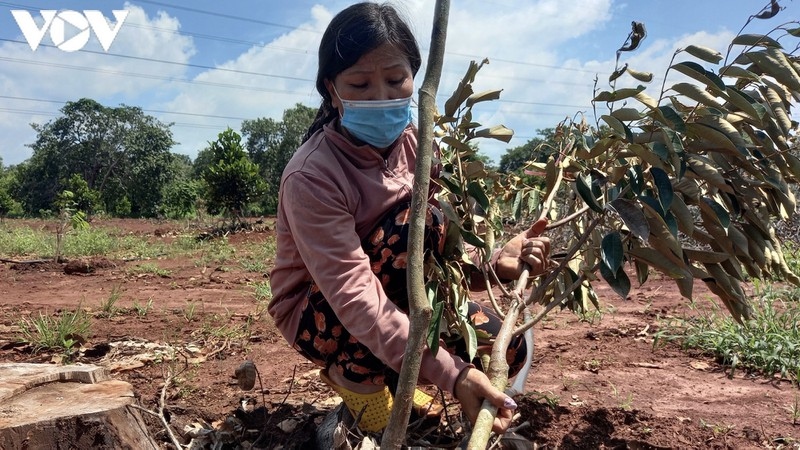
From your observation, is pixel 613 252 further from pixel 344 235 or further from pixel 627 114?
pixel 344 235

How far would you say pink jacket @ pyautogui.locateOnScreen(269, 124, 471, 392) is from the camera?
49.3 inches

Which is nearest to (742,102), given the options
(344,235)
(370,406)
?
(344,235)

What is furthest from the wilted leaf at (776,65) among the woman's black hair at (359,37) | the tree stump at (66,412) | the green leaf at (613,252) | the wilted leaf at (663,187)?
the tree stump at (66,412)

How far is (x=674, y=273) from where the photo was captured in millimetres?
1308

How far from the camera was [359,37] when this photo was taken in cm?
142

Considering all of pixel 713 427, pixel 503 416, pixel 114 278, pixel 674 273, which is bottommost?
pixel 114 278

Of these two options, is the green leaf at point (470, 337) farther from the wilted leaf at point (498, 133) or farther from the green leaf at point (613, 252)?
the wilted leaf at point (498, 133)

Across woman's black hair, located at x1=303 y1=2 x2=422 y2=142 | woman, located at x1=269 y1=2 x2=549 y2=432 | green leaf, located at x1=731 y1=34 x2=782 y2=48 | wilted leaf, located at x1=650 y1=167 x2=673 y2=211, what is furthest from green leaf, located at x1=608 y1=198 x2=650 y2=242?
woman's black hair, located at x1=303 y1=2 x2=422 y2=142

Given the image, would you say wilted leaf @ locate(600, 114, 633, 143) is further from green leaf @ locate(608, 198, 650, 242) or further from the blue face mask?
the blue face mask

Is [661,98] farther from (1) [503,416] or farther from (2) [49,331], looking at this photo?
(2) [49,331]

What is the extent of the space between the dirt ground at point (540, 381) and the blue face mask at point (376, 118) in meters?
0.80

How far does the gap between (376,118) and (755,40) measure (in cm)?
92

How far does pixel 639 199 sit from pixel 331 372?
0.92m

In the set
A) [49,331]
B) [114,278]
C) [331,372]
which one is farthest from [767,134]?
[114,278]
